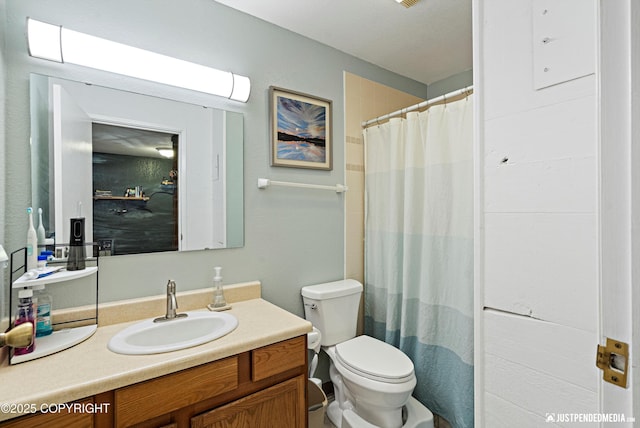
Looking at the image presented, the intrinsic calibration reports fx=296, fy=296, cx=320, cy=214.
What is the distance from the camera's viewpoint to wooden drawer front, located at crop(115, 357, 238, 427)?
0.89 metres

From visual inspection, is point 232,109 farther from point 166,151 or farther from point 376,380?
point 376,380

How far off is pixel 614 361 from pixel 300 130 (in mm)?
1678

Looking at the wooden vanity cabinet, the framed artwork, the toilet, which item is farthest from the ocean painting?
the wooden vanity cabinet

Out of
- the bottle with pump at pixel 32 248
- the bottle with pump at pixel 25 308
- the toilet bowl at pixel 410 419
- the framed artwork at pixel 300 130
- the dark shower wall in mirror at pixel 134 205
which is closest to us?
the bottle with pump at pixel 25 308

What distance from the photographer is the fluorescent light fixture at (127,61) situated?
45.3 inches

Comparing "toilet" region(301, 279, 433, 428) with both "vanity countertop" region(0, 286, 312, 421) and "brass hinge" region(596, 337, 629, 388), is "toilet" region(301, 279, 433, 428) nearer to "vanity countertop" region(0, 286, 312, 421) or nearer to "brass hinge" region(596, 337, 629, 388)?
"vanity countertop" region(0, 286, 312, 421)

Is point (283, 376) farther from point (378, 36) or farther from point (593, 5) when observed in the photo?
point (378, 36)

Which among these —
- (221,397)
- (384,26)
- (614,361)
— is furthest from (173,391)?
(384,26)

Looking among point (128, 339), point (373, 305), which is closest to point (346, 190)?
point (373, 305)

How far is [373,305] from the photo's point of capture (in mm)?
2131

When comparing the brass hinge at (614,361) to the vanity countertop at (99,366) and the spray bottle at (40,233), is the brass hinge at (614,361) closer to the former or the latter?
the vanity countertop at (99,366)

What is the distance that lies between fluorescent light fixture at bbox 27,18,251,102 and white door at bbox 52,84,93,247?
15 cm

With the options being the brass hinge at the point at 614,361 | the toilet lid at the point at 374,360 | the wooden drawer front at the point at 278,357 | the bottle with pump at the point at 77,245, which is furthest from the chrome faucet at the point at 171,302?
the brass hinge at the point at 614,361

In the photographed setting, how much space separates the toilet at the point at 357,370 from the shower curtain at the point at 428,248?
0.69ft
